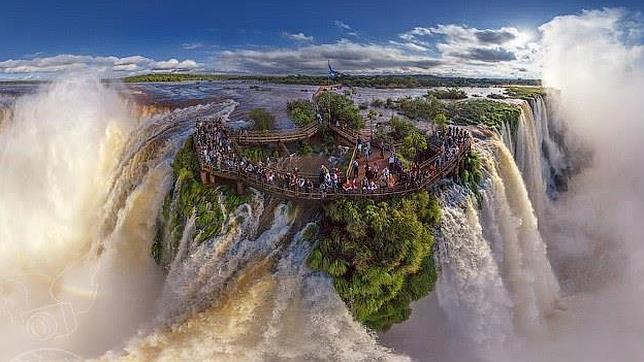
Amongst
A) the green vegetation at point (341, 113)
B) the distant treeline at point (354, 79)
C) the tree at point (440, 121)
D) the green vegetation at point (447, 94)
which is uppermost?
the distant treeline at point (354, 79)

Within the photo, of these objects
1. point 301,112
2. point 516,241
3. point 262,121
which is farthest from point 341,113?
point 516,241

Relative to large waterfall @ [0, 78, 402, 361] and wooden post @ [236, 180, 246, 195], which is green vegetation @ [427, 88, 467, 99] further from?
wooden post @ [236, 180, 246, 195]

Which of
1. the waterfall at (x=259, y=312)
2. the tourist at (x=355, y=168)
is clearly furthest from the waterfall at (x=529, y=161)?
the waterfall at (x=259, y=312)

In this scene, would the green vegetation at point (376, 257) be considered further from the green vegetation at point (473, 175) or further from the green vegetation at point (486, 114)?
the green vegetation at point (486, 114)

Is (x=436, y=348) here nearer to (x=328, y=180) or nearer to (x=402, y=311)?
(x=402, y=311)

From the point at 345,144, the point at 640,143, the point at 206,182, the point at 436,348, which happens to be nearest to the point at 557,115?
the point at 640,143

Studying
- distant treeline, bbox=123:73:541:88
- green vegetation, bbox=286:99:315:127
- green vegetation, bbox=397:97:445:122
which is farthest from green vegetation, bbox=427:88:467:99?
green vegetation, bbox=286:99:315:127

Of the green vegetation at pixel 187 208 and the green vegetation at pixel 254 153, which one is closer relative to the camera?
the green vegetation at pixel 187 208
